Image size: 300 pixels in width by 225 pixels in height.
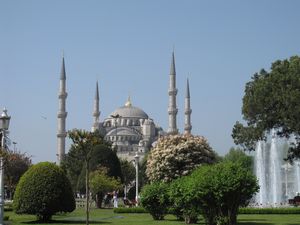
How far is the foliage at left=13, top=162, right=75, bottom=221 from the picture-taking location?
Answer: 25.5 meters

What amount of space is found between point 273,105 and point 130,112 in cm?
12227

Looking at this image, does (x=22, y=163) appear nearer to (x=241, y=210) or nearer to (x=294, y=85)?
(x=241, y=210)

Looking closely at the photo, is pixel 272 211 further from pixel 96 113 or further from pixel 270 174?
pixel 96 113

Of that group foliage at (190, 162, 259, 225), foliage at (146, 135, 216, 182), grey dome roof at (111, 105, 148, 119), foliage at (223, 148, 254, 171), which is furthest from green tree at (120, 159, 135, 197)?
grey dome roof at (111, 105, 148, 119)

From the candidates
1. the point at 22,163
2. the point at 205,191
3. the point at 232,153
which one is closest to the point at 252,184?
the point at 205,191

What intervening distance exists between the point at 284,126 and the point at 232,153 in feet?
192

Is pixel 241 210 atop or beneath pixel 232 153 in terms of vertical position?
beneath

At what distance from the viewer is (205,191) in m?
19.1

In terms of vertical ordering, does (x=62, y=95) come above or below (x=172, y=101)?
above

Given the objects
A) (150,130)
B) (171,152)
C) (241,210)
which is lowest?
(241,210)

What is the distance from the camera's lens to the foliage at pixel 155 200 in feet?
90.9

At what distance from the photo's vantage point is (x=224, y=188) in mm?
18719

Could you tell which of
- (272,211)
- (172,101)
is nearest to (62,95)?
(172,101)

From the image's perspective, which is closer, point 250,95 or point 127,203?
point 250,95
